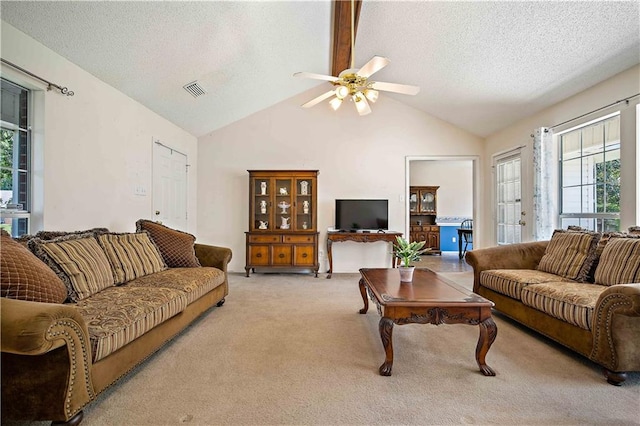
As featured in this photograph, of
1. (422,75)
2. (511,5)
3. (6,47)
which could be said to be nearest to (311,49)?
(422,75)

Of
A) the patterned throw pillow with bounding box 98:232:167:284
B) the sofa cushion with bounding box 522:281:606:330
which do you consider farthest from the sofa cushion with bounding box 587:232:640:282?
the patterned throw pillow with bounding box 98:232:167:284

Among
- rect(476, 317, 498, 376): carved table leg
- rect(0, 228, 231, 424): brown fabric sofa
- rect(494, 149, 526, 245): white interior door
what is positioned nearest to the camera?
rect(0, 228, 231, 424): brown fabric sofa

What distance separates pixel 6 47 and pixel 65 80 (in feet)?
1.66

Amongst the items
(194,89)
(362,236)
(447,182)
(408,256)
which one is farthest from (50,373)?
(447,182)

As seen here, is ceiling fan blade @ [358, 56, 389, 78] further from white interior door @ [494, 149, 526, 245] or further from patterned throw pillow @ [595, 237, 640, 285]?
white interior door @ [494, 149, 526, 245]

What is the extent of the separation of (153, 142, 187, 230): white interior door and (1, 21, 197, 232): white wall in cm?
20

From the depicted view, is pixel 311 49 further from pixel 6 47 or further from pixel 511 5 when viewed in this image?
pixel 6 47

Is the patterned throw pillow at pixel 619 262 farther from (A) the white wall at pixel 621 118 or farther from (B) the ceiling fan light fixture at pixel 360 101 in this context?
(B) the ceiling fan light fixture at pixel 360 101

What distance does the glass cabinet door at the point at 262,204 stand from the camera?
5379 mm

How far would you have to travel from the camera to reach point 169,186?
15.4 feet

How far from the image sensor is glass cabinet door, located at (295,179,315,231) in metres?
5.36

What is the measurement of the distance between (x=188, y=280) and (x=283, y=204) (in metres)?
2.79

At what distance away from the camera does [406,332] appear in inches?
107

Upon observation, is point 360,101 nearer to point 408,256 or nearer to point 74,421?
point 408,256
